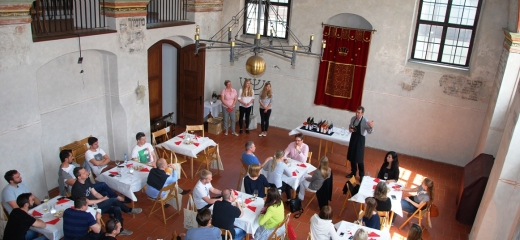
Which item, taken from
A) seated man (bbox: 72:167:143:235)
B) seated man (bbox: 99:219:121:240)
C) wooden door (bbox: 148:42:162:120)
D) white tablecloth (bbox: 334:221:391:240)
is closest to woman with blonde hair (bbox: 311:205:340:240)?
white tablecloth (bbox: 334:221:391:240)

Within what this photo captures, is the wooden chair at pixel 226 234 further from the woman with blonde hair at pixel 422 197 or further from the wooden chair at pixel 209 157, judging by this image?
the woman with blonde hair at pixel 422 197

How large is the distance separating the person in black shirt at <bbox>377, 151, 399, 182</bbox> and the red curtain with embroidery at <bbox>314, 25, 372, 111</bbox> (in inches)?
145

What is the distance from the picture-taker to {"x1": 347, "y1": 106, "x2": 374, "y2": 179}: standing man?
982 cm

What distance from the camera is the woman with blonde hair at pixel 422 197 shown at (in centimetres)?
791

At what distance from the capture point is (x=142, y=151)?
9180 millimetres

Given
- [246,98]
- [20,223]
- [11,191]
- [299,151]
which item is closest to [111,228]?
[20,223]

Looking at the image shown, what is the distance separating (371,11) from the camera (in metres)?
11.5

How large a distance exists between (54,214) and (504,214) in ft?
24.0

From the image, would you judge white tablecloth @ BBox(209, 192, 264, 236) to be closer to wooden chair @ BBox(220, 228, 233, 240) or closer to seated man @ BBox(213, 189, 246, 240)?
seated man @ BBox(213, 189, 246, 240)

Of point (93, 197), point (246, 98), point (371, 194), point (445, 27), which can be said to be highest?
point (445, 27)

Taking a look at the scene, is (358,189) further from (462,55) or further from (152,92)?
(152,92)

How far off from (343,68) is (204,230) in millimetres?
7536

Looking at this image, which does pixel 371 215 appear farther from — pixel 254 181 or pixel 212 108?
pixel 212 108

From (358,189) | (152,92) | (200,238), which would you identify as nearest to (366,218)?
(358,189)
